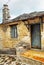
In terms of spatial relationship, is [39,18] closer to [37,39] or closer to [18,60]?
[37,39]

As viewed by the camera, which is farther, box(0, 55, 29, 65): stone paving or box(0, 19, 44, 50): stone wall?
box(0, 19, 44, 50): stone wall

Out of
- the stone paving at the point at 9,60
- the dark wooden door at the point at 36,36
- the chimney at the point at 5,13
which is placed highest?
the chimney at the point at 5,13

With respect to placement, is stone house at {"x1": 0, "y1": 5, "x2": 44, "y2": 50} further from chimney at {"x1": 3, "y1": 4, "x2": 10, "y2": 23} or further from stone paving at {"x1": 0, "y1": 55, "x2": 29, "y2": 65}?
chimney at {"x1": 3, "y1": 4, "x2": 10, "y2": 23}

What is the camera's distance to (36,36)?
16734 mm

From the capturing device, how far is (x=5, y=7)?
2369 cm

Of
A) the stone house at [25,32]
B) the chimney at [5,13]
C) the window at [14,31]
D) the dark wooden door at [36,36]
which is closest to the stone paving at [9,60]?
the stone house at [25,32]

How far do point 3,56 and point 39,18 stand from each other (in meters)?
5.00

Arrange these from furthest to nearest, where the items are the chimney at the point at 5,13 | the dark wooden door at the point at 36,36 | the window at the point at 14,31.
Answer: the chimney at the point at 5,13
the window at the point at 14,31
the dark wooden door at the point at 36,36

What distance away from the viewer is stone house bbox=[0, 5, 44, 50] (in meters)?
15.9

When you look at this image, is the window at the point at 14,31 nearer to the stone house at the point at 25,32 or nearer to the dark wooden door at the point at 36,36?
the stone house at the point at 25,32

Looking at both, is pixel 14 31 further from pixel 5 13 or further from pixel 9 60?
pixel 5 13

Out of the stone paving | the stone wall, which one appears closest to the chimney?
the stone wall

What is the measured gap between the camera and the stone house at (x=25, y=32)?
52.1 feet

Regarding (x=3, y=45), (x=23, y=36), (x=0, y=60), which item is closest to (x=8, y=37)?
(x=3, y=45)
